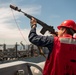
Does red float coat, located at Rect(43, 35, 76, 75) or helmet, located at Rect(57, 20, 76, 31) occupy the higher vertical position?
helmet, located at Rect(57, 20, 76, 31)

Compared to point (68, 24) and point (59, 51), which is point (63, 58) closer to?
point (59, 51)

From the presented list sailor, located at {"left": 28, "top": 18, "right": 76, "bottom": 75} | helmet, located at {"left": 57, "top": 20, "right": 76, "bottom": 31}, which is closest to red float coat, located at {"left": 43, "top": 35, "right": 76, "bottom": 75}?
sailor, located at {"left": 28, "top": 18, "right": 76, "bottom": 75}

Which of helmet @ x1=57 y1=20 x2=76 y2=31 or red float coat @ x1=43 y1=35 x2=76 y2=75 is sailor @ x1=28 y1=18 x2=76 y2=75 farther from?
helmet @ x1=57 y1=20 x2=76 y2=31

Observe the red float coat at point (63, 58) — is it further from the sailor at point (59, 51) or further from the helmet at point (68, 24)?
the helmet at point (68, 24)

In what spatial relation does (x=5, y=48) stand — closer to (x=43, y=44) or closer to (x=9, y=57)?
(x=9, y=57)

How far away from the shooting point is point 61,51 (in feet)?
12.5

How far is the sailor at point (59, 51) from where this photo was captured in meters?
3.80

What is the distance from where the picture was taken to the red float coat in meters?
3.81

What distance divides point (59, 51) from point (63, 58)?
141 millimetres

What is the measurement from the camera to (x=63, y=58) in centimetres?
385

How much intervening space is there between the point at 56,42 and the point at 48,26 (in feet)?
6.18

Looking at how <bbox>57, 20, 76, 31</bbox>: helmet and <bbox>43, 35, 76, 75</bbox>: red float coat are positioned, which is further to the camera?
<bbox>57, 20, 76, 31</bbox>: helmet

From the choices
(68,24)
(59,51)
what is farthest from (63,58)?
(68,24)

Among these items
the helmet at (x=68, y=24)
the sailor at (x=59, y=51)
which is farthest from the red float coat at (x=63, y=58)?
the helmet at (x=68, y=24)
